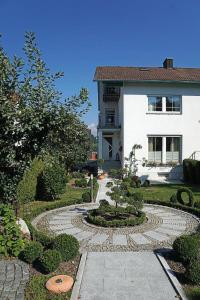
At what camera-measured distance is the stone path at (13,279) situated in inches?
246

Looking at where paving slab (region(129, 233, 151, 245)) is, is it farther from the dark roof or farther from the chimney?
the chimney

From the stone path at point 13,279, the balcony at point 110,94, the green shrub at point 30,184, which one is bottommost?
the stone path at point 13,279

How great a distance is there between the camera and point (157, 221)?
1212cm

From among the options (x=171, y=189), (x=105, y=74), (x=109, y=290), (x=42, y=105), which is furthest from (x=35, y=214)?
(x=105, y=74)

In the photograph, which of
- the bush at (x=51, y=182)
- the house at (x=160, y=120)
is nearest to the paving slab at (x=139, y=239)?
the bush at (x=51, y=182)

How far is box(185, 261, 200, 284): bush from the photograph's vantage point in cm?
656

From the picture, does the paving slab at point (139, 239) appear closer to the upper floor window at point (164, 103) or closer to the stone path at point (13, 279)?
the stone path at point (13, 279)

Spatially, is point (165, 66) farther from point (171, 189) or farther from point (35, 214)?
point (35, 214)

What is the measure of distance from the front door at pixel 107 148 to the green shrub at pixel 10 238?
922 inches

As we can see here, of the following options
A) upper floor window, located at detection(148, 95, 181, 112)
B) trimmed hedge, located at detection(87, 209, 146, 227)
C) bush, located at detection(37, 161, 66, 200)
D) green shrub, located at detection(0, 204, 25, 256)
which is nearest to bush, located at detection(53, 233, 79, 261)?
green shrub, located at detection(0, 204, 25, 256)

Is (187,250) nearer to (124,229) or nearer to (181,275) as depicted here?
(181,275)

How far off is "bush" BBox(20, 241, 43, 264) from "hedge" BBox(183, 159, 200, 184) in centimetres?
1763

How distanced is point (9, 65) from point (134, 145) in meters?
18.5

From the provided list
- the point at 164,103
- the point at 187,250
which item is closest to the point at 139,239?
the point at 187,250
